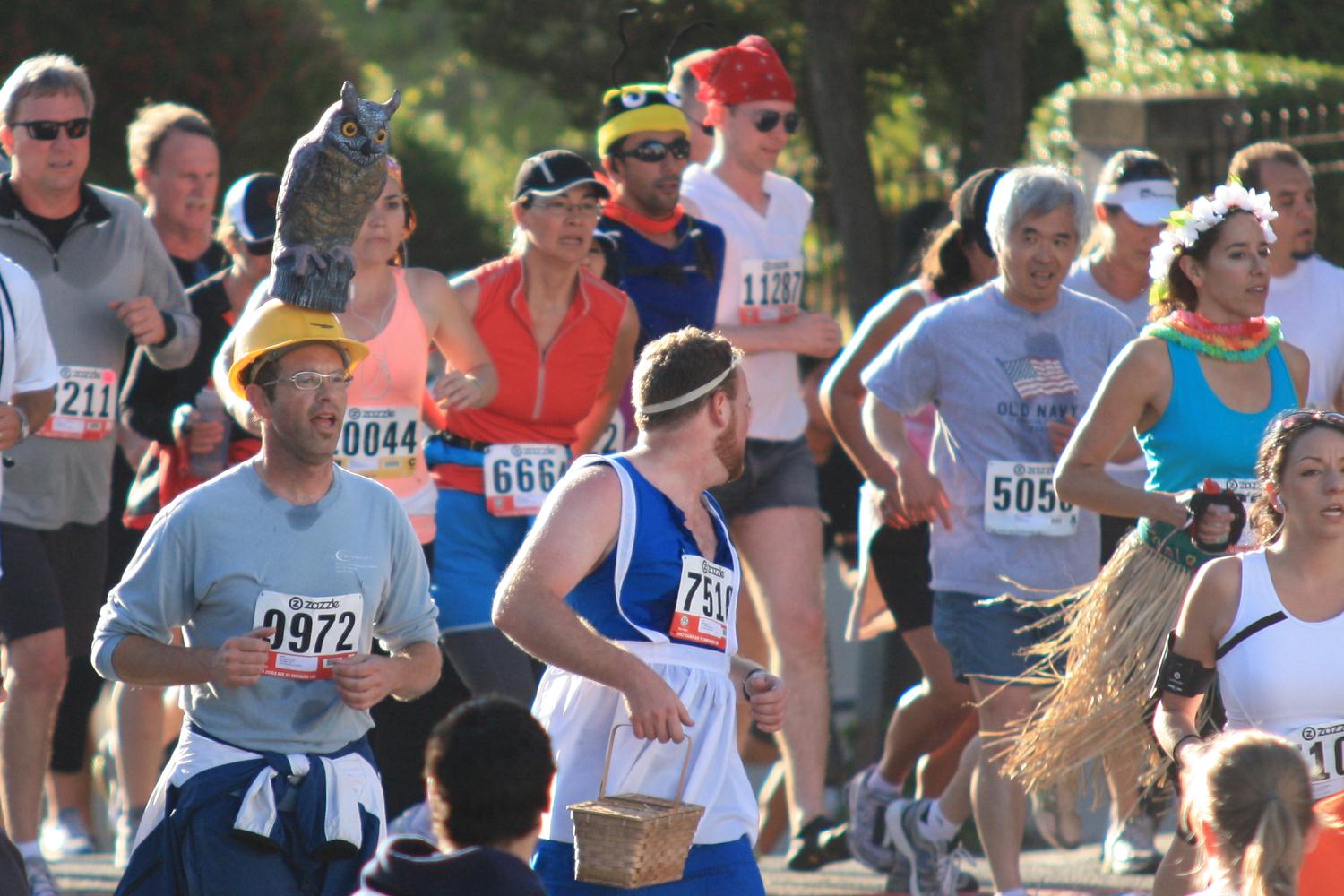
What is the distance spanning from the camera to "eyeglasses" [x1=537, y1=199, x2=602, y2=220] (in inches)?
276

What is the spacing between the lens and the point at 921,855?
23.6ft

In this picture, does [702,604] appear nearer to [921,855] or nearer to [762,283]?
[921,855]

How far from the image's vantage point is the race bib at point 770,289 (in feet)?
25.4

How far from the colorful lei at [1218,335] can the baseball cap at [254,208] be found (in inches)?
118

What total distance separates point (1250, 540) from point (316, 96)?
500 inches

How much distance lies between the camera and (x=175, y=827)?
4.61 m

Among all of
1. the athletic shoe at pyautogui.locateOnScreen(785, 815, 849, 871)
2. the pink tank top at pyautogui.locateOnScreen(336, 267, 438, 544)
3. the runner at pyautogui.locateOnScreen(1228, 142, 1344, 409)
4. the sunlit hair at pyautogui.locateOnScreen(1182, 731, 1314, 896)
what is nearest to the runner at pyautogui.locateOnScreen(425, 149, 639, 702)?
the pink tank top at pyautogui.locateOnScreen(336, 267, 438, 544)

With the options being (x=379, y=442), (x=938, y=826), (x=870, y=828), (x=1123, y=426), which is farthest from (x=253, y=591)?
(x=870, y=828)

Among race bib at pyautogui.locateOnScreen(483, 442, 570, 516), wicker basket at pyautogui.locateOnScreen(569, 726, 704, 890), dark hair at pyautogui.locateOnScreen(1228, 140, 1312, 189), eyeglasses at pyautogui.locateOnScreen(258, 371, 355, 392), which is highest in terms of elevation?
dark hair at pyautogui.locateOnScreen(1228, 140, 1312, 189)

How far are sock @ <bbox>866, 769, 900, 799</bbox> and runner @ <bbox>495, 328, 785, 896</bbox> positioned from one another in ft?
8.79

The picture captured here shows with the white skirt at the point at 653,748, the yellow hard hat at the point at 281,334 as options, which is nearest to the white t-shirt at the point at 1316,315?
the white skirt at the point at 653,748

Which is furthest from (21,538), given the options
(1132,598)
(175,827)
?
(1132,598)

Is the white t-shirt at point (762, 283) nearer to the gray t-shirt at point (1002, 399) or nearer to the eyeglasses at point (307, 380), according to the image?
the gray t-shirt at point (1002, 399)

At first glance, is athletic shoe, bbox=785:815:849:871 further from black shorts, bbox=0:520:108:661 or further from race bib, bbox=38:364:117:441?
race bib, bbox=38:364:117:441
